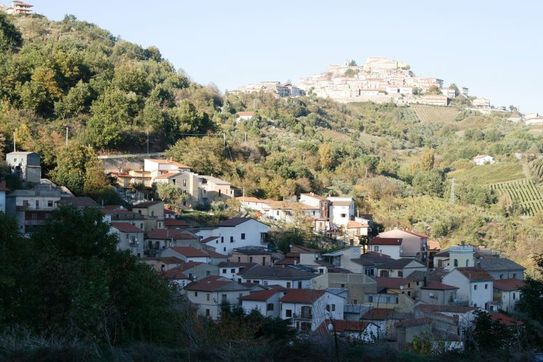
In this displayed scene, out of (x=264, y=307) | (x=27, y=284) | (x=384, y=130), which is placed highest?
(x=384, y=130)

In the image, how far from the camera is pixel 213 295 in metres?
26.0

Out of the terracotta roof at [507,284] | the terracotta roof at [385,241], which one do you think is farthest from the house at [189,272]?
the terracotta roof at [385,241]

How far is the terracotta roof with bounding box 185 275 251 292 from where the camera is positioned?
2611 centimetres

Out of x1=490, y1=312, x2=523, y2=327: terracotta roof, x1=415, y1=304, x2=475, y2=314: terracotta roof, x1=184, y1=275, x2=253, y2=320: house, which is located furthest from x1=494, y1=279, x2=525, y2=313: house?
x1=490, y1=312, x2=523, y2=327: terracotta roof

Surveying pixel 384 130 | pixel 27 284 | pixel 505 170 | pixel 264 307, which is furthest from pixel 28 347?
pixel 384 130

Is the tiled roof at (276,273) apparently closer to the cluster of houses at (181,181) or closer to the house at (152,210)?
the house at (152,210)

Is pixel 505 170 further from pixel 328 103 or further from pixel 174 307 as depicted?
pixel 174 307

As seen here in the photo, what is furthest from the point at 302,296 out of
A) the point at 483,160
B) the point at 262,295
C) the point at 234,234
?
the point at 483,160

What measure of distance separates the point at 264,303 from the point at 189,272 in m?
3.61

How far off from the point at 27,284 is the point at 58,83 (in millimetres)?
32278

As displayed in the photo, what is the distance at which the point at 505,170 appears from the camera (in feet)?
204

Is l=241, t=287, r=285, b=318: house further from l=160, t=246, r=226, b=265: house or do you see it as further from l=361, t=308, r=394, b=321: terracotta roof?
l=160, t=246, r=226, b=265: house

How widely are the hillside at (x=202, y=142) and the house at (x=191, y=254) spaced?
254 inches

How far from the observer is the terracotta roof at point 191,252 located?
101 ft
